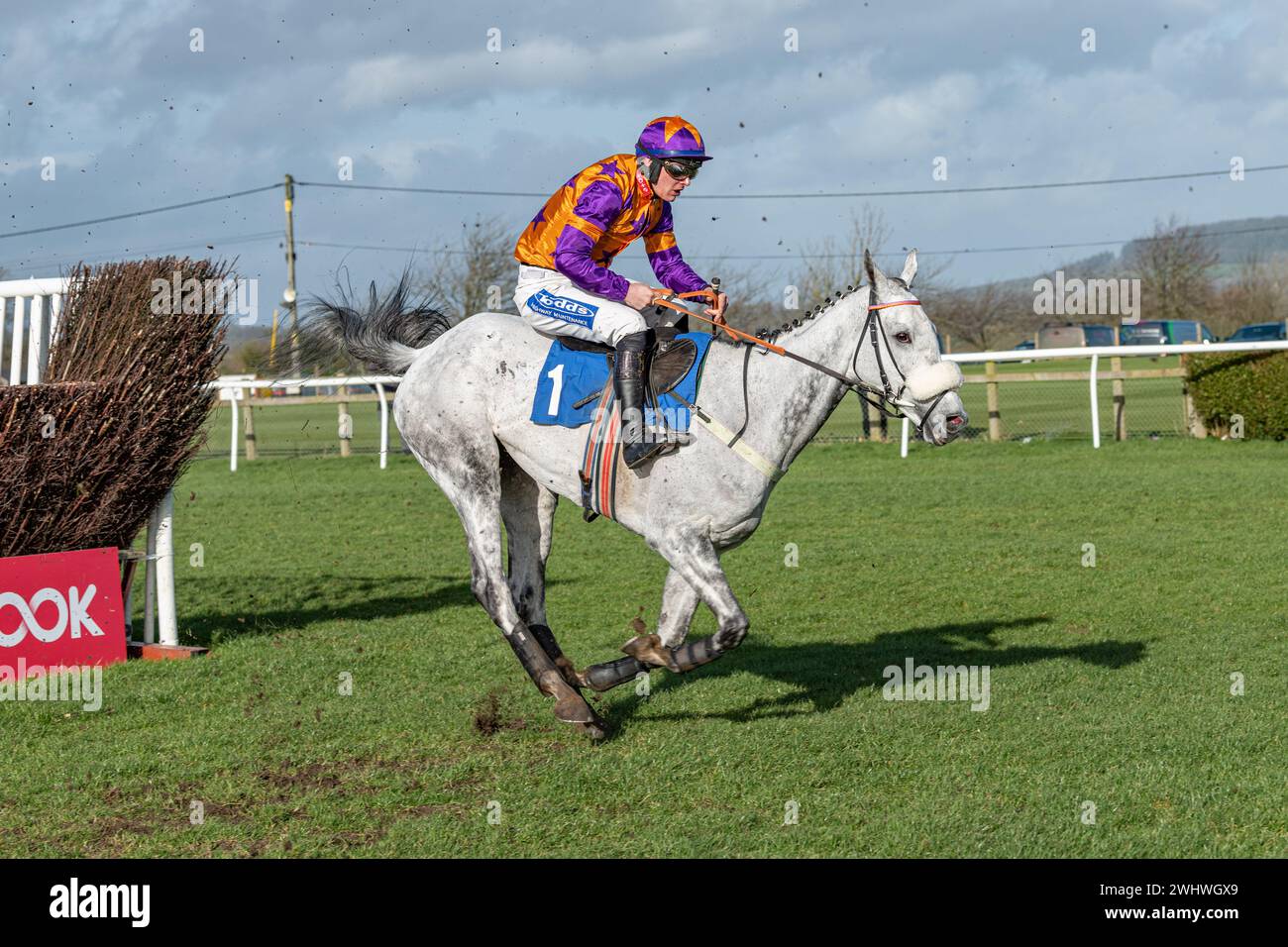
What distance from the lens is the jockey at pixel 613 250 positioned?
5.72 metres

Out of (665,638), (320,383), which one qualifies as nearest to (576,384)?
(665,638)

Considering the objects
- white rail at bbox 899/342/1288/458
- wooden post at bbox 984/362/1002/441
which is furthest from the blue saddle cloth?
wooden post at bbox 984/362/1002/441

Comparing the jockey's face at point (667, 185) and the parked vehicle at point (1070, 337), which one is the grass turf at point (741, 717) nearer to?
the jockey's face at point (667, 185)

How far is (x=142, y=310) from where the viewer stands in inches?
314

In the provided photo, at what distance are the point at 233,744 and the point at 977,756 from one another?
126 inches

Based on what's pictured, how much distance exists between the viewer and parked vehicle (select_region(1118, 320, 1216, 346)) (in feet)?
159

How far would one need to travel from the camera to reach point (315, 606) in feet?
31.8

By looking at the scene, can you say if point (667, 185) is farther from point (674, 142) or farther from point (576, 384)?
point (576, 384)

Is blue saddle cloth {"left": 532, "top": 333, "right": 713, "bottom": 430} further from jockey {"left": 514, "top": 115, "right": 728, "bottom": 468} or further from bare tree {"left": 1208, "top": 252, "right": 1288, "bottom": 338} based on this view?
bare tree {"left": 1208, "top": 252, "right": 1288, "bottom": 338}

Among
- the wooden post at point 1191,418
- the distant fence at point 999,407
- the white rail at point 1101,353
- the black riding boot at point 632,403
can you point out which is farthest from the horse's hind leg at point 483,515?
the wooden post at point 1191,418

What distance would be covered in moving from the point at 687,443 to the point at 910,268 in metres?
1.21

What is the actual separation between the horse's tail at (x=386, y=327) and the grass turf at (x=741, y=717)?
1.76m
